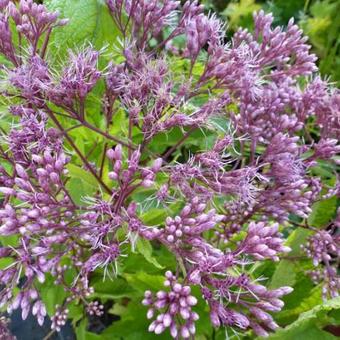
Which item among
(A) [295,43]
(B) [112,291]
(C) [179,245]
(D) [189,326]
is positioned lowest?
(B) [112,291]

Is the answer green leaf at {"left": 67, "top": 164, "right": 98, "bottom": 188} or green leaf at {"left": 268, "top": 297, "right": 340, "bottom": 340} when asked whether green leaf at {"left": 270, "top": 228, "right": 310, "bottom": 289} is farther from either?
green leaf at {"left": 67, "top": 164, "right": 98, "bottom": 188}

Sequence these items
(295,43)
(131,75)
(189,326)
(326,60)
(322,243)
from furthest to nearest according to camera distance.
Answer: (326,60) → (295,43) → (322,243) → (131,75) → (189,326)

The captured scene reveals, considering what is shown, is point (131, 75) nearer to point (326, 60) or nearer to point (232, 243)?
point (232, 243)

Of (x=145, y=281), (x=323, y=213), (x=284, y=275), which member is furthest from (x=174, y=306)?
(x=323, y=213)

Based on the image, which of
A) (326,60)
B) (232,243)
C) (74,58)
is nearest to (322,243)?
(232,243)

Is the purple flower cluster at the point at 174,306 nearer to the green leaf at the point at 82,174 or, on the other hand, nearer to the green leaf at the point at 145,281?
the green leaf at the point at 145,281

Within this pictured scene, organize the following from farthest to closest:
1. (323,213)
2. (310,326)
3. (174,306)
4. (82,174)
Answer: (323,213), (310,326), (82,174), (174,306)

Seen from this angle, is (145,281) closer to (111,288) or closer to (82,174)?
(111,288)

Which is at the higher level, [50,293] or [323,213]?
[323,213]
